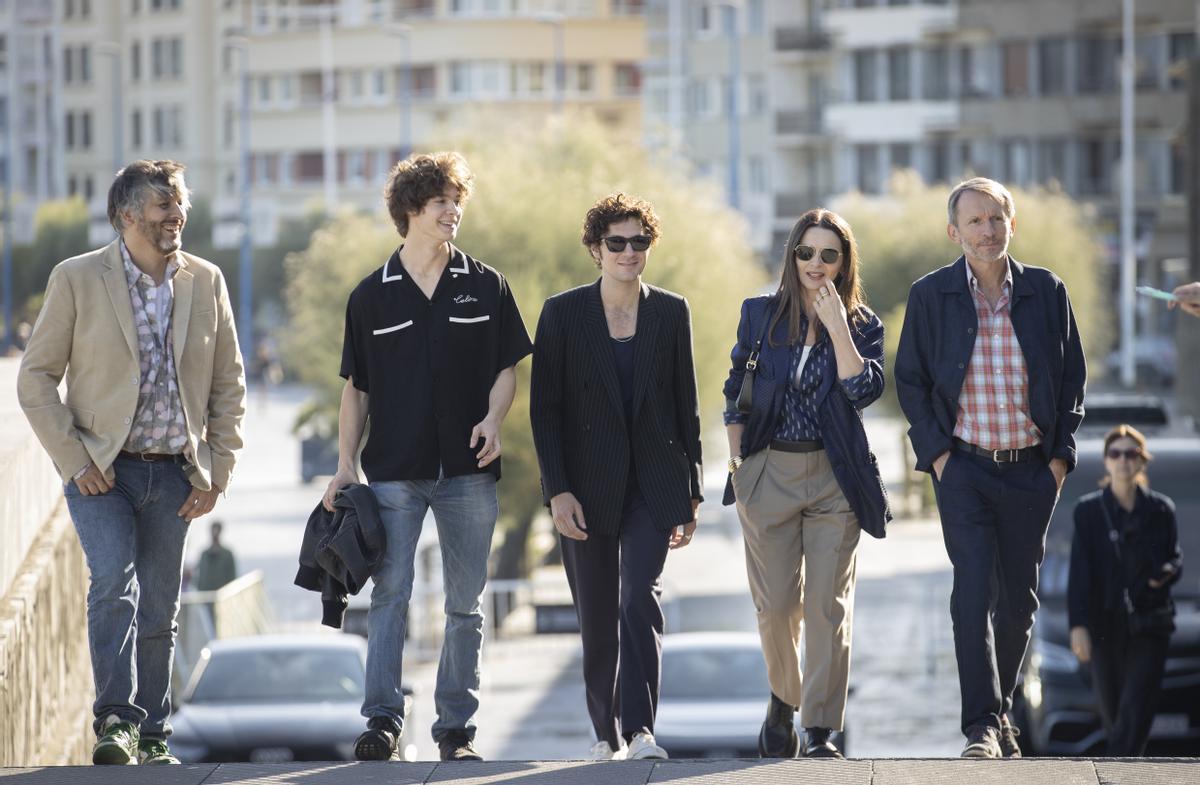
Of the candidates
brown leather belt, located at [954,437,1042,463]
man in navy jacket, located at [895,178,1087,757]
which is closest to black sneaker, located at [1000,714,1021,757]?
man in navy jacket, located at [895,178,1087,757]

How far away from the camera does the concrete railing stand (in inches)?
387

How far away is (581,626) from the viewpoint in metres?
8.48

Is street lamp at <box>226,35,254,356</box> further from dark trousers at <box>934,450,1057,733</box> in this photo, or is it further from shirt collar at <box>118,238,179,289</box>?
dark trousers at <box>934,450,1057,733</box>

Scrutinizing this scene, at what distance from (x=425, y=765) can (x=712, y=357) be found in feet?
112

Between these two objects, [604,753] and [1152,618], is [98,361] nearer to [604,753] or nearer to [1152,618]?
[604,753]

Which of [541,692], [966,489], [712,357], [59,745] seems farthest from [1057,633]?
[712,357]

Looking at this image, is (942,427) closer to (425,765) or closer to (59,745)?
(425,765)

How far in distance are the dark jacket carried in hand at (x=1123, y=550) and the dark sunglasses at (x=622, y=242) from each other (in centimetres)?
446

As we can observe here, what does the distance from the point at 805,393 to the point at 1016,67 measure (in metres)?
79.4

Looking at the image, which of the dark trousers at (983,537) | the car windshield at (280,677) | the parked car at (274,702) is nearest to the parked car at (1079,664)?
the parked car at (274,702)

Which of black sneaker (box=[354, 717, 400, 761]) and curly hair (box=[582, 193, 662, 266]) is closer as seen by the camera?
black sneaker (box=[354, 717, 400, 761])

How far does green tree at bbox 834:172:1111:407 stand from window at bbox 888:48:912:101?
57.5ft

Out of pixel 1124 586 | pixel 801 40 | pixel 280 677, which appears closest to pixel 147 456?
pixel 1124 586

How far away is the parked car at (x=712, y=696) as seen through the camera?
20.6m
